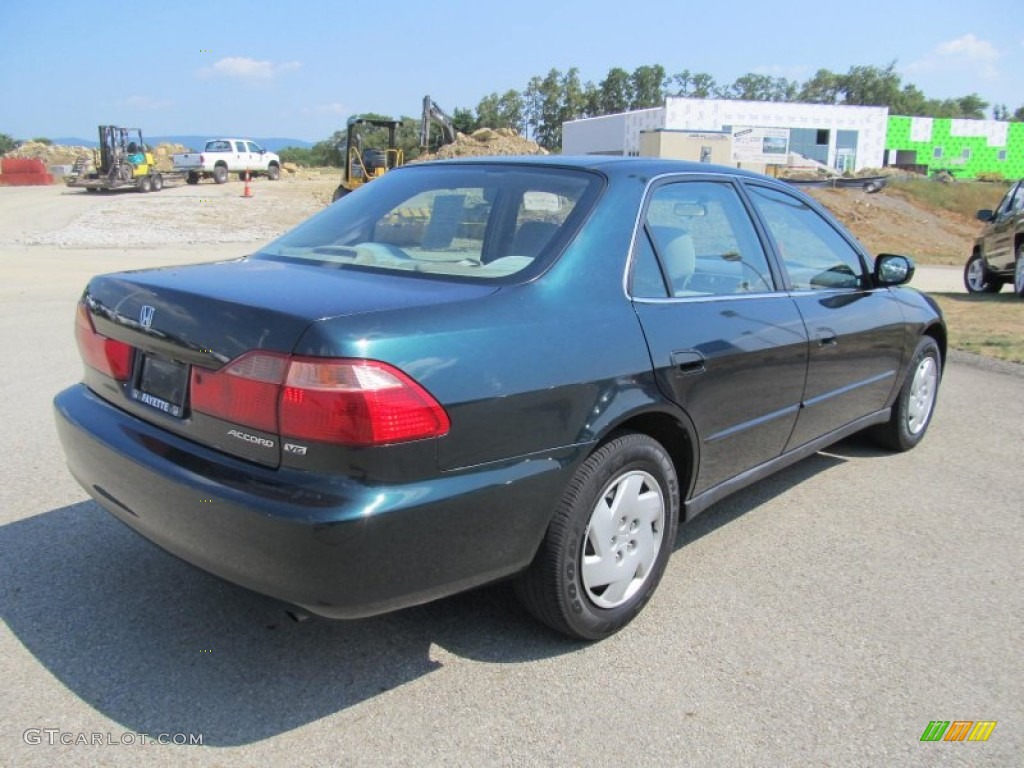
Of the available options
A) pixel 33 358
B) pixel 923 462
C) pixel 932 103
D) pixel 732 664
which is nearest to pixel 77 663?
pixel 732 664

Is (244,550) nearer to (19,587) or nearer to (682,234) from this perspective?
(19,587)

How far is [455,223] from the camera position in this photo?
3412 millimetres

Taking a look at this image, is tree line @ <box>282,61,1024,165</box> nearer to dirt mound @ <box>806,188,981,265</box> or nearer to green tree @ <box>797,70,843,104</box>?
green tree @ <box>797,70,843,104</box>

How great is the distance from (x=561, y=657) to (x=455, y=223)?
5.78 feet

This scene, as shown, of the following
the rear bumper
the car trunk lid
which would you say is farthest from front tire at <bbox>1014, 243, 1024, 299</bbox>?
the car trunk lid

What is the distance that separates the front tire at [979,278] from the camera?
1424cm

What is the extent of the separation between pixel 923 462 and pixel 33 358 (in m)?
7.02

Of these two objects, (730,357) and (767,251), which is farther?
(767,251)

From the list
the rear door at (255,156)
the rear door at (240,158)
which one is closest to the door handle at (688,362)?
the rear door at (240,158)

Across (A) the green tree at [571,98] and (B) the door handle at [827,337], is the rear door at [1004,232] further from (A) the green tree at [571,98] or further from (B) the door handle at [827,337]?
(A) the green tree at [571,98]

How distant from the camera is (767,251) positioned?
3902mm

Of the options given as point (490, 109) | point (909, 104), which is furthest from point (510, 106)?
point (909, 104)

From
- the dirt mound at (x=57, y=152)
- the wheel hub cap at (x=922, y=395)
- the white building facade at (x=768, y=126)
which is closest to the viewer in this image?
the wheel hub cap at (x=922, y=395)

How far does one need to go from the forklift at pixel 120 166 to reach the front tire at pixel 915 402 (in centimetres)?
3624
